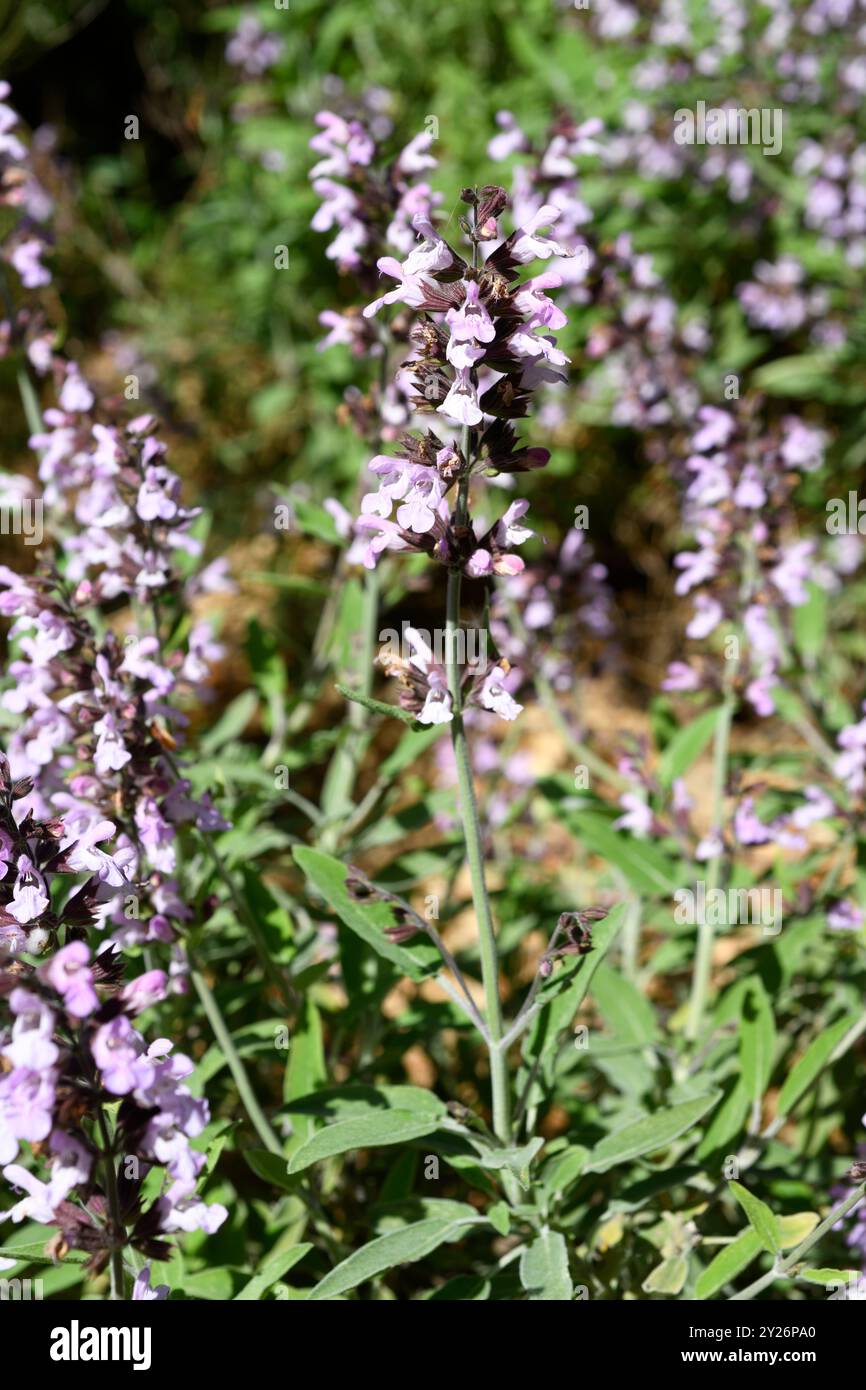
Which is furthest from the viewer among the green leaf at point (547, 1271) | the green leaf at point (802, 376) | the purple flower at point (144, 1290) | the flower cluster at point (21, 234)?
the green leaf at point (802, 376)

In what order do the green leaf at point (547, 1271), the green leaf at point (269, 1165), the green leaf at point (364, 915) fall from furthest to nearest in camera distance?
the green leaf at point (364, 915)
the green leaf at point (269, 1165)
the green leaf at point (547, 1271)

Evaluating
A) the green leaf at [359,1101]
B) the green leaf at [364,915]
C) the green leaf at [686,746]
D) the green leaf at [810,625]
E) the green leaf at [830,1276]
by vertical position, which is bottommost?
the green leaf at [830,1276]

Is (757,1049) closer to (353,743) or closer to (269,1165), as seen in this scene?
(269,1165)

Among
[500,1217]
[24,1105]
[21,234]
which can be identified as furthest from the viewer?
[21,234]

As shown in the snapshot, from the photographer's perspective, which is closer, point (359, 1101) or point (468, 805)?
point (468, 805)

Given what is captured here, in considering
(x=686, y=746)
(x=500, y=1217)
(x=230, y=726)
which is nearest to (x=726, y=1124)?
(x=500, y=1217)

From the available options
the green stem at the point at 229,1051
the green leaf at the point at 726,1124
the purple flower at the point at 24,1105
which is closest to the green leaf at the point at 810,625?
the green leaf at the point at 726,1124

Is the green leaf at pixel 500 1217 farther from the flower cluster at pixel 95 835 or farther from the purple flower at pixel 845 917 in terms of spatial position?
the purple flower at pixel 845 917
